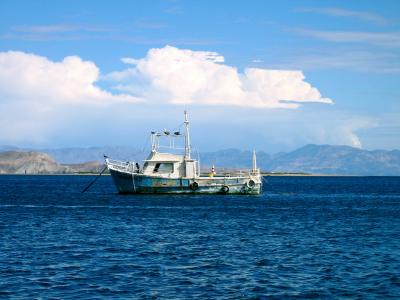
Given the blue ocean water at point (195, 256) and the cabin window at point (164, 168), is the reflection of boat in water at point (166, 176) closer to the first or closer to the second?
the cabin window at point (164, 168)

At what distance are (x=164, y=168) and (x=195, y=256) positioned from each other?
4351 cm

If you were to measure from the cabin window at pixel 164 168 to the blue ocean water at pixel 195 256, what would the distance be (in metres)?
18.1

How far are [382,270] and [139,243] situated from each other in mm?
14028

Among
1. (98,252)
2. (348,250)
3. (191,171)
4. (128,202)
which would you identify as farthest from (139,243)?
(191,171)

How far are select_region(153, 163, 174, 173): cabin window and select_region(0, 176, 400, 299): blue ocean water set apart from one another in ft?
59.5

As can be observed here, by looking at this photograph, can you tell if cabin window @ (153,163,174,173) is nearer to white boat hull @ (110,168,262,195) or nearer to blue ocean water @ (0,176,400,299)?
white boat hull @ (110,168,262,195)

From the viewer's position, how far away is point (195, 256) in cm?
3297

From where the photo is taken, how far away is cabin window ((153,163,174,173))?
75938 mm

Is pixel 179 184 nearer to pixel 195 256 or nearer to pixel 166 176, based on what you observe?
pixel 166 176

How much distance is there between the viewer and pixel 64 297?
77.7 ft

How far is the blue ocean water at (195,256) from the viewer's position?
2545cm

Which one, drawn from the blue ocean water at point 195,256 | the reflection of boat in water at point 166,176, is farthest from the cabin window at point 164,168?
the blue ocean water at point 195,256

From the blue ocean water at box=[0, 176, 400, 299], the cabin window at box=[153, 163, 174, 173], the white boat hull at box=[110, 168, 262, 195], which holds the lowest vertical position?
the blue ocean water at box=[0, 176, 400, 299]

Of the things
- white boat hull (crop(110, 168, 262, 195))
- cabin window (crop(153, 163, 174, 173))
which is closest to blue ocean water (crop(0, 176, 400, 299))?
cabin window (crop(153, 163, 174, 173))
